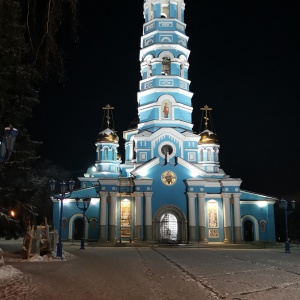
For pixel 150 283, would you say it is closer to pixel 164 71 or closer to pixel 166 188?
pixel 166 188

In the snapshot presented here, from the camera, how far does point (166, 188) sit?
3153 cm

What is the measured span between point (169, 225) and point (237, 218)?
5.21 m

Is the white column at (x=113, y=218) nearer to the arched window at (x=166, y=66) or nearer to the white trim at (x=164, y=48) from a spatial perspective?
the arched window at (x=166, y=66)

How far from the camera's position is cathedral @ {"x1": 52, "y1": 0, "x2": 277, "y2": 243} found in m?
31.0

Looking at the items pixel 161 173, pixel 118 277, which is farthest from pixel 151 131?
pixel 118 277

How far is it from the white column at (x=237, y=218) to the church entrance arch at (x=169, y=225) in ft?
12.9

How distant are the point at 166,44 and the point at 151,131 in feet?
23.9

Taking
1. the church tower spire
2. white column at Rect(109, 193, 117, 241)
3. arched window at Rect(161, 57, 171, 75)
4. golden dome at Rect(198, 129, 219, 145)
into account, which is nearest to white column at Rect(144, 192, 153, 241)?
white column at Rect(109, 193, 117, 241)

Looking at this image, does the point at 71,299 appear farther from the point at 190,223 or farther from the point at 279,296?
the point at 190,223

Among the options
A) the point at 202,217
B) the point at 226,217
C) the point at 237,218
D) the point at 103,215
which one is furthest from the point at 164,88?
the point at 237,218

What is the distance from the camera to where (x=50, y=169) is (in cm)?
5453

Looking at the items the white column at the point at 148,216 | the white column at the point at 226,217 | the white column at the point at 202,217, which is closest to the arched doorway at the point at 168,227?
the white column at the point at 148,216

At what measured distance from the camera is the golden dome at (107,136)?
3866cm

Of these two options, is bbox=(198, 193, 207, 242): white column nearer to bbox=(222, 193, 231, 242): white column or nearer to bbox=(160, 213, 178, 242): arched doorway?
bbox=(222, 193, 231, 242): white column
